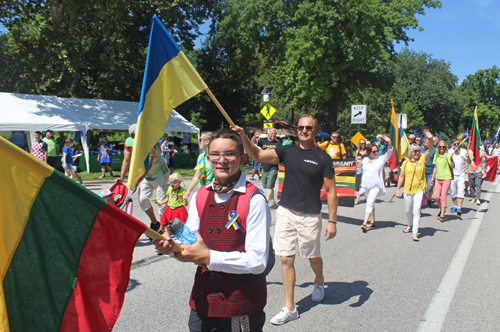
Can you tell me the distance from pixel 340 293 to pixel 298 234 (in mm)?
1084

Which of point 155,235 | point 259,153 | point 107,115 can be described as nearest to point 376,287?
point 259,153

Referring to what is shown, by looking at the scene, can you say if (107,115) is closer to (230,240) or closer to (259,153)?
(259,153)

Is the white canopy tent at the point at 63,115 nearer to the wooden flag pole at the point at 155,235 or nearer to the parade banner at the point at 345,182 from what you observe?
the parade banner at the point at 345,182

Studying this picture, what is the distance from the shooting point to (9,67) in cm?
2956

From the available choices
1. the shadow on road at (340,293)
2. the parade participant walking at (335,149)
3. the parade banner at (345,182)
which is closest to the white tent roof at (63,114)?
the parade participant walking at (335,149)

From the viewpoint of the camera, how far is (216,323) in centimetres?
225

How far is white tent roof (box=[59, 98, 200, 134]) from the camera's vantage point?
60.9ft

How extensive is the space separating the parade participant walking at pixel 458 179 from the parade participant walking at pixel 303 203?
718cm

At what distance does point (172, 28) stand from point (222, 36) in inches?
147

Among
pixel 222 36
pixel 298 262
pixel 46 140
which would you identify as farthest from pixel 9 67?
pixel 298 262

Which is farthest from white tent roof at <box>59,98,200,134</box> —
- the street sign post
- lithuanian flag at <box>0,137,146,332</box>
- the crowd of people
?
lithuanian flag at <box>0,137,146,332</box>

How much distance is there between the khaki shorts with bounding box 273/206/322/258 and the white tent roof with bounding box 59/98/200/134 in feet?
51.9

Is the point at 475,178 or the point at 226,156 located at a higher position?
the point at 226,156

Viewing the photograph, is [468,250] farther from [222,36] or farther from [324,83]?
[222,36]
